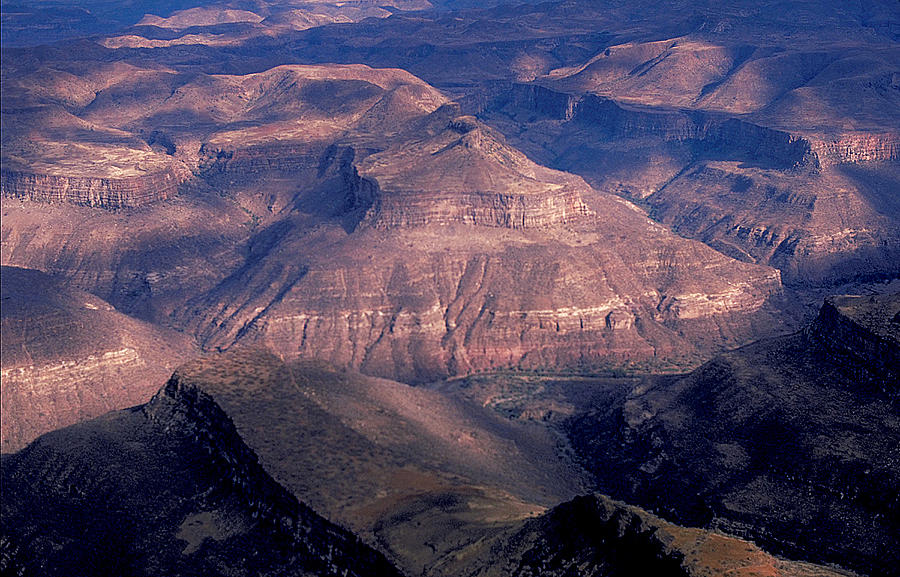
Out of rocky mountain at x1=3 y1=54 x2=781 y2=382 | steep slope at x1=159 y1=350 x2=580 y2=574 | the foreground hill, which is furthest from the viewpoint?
rocky mountain at x1=3 y1=54 x2=781 y2=382

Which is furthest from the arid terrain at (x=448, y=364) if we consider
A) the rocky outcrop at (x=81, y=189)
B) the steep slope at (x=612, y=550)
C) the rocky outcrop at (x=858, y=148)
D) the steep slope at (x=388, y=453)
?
the rocky outcrop at (x=858, y=148)

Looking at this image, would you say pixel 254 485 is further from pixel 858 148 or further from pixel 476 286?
pixel 858 148

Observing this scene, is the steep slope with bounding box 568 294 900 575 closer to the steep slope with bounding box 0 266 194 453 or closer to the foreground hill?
the foreground hill

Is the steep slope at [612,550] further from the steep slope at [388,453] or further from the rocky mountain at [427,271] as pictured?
the rocky mountain at [427,271]

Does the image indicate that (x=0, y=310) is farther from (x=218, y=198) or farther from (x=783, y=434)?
(x=783, y=434)

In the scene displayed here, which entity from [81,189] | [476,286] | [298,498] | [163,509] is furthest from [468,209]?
[298,498]

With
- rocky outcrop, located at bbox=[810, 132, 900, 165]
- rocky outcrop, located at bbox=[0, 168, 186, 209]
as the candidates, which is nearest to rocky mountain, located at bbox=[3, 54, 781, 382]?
rocky outcrop, located at bbox=[0, 168, 186, 209]

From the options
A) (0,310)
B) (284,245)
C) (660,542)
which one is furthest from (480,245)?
(660,542)
